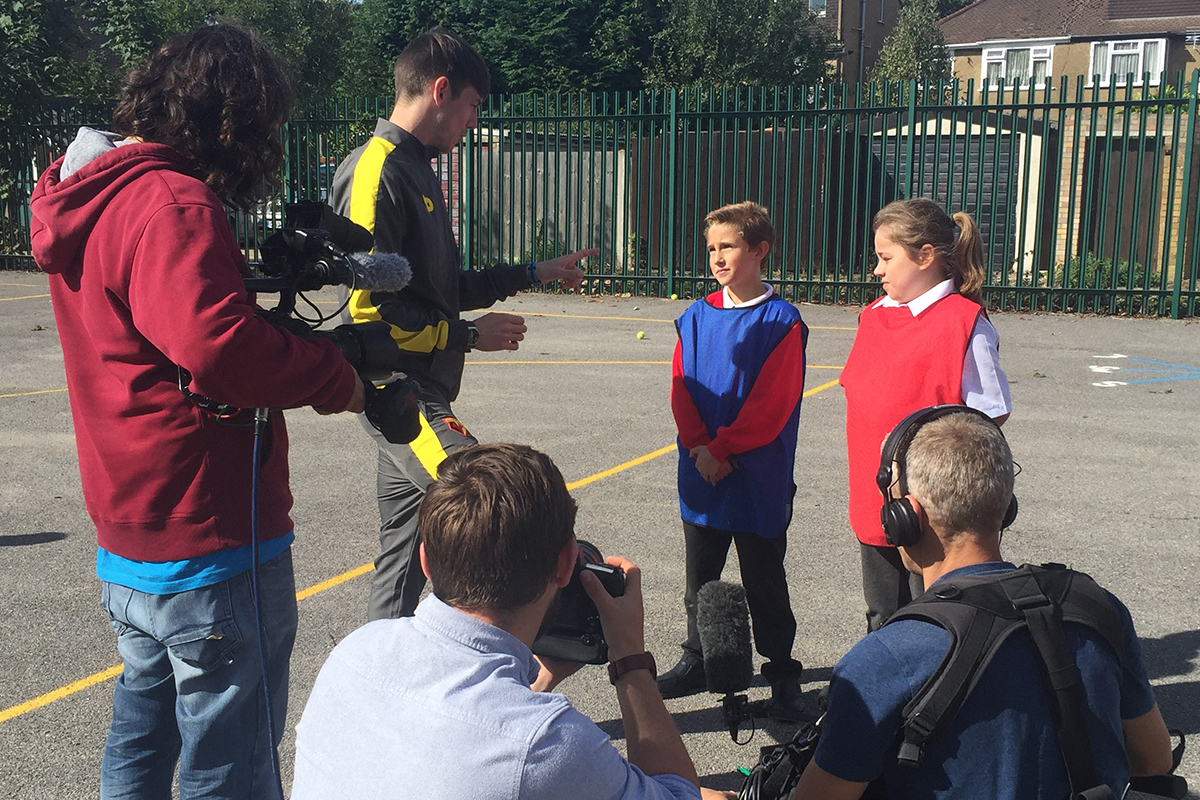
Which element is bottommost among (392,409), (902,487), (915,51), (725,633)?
(725,633)

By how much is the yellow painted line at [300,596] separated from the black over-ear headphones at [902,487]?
2841 millimetres

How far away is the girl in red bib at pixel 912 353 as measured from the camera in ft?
11.5

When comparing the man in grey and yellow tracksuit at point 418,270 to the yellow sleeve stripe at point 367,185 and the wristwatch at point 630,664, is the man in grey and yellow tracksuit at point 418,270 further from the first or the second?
the wristwatch at point 630,664

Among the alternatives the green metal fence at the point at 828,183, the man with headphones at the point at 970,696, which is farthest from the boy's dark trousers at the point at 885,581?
the green metal fence at the point at 828,183

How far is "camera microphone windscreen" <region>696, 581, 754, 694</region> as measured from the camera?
2.80 metres

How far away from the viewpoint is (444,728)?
157cm

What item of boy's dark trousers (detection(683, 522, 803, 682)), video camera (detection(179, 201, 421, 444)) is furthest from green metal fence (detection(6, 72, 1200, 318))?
video camera (detection(179, 201, 421, 444))

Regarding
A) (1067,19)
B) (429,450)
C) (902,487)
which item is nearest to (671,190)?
(429,450)

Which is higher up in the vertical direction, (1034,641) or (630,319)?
(1034,641)

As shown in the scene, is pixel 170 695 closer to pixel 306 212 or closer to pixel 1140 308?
pixel 306 212

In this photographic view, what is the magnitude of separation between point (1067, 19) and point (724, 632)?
5381 centimetres

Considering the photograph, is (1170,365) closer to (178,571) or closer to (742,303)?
(742,303)

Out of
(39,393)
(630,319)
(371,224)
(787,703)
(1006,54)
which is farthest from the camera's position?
(1006,54)

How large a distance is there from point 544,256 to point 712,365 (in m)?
13.8
